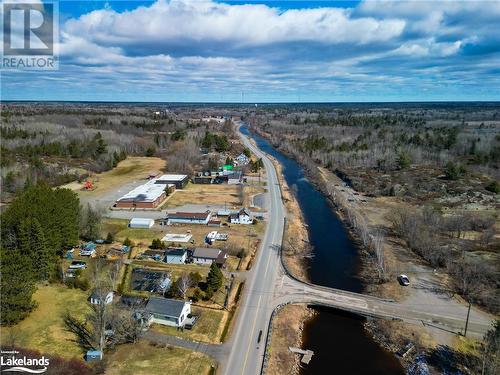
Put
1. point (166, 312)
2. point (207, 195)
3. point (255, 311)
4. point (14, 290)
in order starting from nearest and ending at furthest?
point (14, 290)
point (166, 312)
point (255, 311)
point (207, 195)

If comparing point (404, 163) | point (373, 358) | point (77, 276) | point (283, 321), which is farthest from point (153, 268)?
point (404, 163)

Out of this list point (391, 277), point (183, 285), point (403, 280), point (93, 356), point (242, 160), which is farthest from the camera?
point (242, 160)

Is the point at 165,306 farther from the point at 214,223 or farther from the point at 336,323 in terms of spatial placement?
the point at 214,223

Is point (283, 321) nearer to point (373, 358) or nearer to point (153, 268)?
point (373, 358)

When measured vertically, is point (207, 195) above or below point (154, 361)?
above

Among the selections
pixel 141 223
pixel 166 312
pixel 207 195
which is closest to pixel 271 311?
pixel 166 312

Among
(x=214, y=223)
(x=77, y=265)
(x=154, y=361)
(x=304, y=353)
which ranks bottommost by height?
(x=304, y=353)

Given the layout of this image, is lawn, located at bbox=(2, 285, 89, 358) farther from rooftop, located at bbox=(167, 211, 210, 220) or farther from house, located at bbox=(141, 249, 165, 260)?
rooftop, located at bbox=(167, 211, 210, 220)

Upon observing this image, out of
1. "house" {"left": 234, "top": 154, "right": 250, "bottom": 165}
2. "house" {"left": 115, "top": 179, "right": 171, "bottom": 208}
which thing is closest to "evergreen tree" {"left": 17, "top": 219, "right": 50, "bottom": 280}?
"house" {"left": 115, "top": 179, "right": 171, "bottom": 208}
